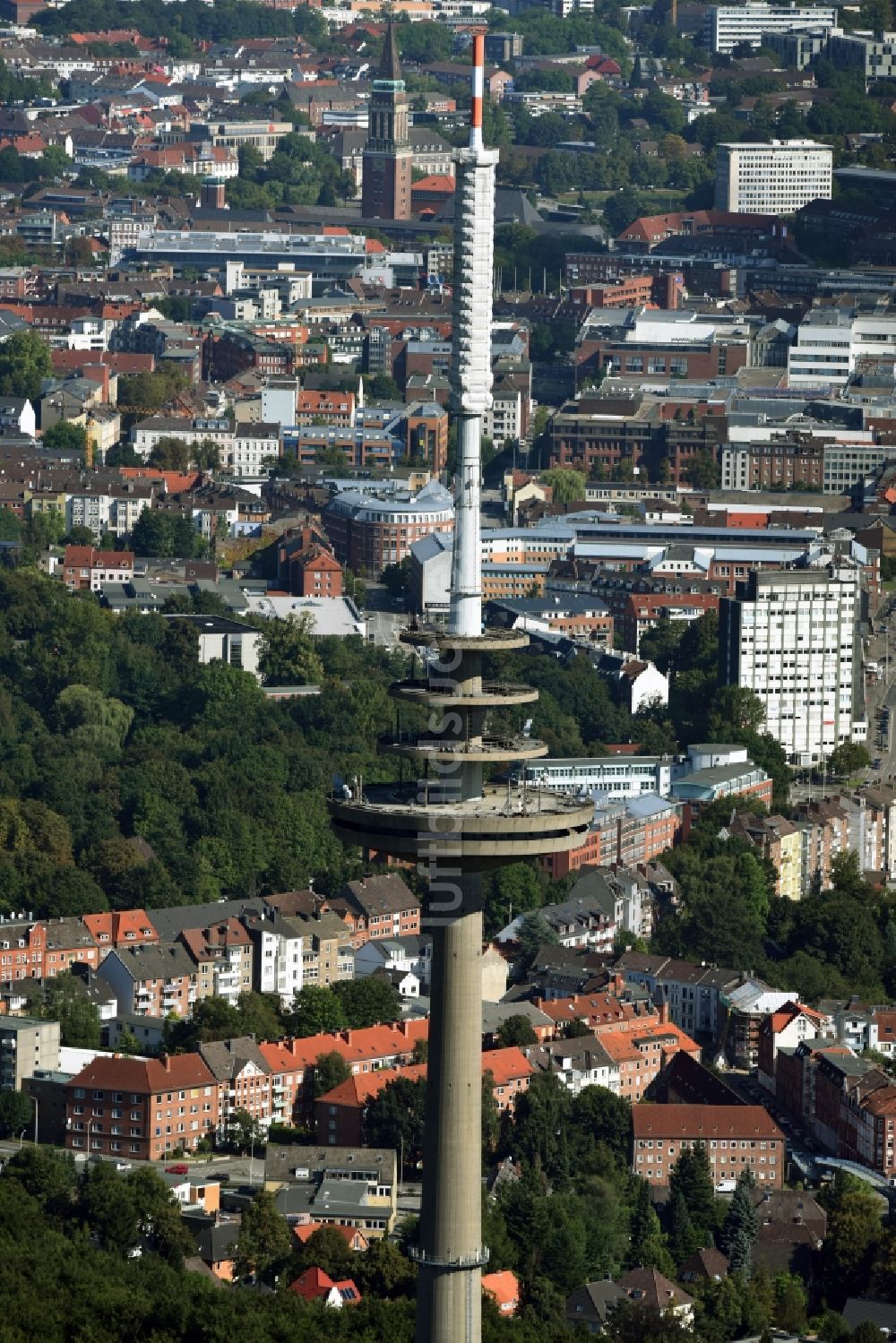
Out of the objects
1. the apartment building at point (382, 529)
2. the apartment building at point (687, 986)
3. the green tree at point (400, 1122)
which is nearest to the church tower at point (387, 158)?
the apartment building at point (382, 529)

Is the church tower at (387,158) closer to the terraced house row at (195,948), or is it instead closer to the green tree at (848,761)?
the green tree at (848,761)

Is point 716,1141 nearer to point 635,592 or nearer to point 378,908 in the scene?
point 378,908

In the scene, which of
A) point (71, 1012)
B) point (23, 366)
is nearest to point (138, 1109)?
point (71, 1012)

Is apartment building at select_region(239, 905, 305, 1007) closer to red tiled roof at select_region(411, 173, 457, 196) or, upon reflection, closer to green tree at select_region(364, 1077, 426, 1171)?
green tree at select_region(364, 1077, 426, 1171)

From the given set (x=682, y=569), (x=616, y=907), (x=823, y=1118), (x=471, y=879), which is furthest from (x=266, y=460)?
(x=471, y=879)

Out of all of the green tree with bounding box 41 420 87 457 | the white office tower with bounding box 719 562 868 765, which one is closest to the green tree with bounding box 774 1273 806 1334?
the white office tower with bounding box 719 562 868 765
